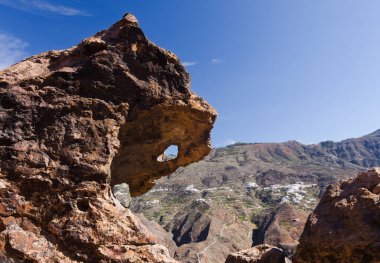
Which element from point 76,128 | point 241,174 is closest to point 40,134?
point 76,128

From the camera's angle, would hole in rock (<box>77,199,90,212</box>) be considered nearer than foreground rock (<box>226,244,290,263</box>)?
Yes

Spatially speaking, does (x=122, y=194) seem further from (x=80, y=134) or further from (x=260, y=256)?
(x=80, y=134)

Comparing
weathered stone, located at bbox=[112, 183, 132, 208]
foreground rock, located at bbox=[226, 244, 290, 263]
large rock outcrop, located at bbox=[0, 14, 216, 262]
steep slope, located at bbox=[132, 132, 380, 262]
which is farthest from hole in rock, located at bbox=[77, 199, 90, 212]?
steep slope, located at bbox=[132, 132, 380, 262]

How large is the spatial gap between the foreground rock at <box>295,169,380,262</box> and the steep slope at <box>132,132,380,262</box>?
28.4 m

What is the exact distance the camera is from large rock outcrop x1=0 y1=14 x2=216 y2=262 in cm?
926

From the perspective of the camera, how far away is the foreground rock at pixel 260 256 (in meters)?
18.0

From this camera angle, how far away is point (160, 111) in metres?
13.3

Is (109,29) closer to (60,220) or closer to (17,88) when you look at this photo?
(17,88)

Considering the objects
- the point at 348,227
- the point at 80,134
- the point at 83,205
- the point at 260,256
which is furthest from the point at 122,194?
the point at 83,205

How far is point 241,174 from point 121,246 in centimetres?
13243

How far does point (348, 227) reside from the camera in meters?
14.9

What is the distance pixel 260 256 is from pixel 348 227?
4970 millimetres

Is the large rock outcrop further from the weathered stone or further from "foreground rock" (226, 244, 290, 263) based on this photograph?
the weathered stone

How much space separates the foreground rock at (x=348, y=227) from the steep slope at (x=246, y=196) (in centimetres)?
2842
